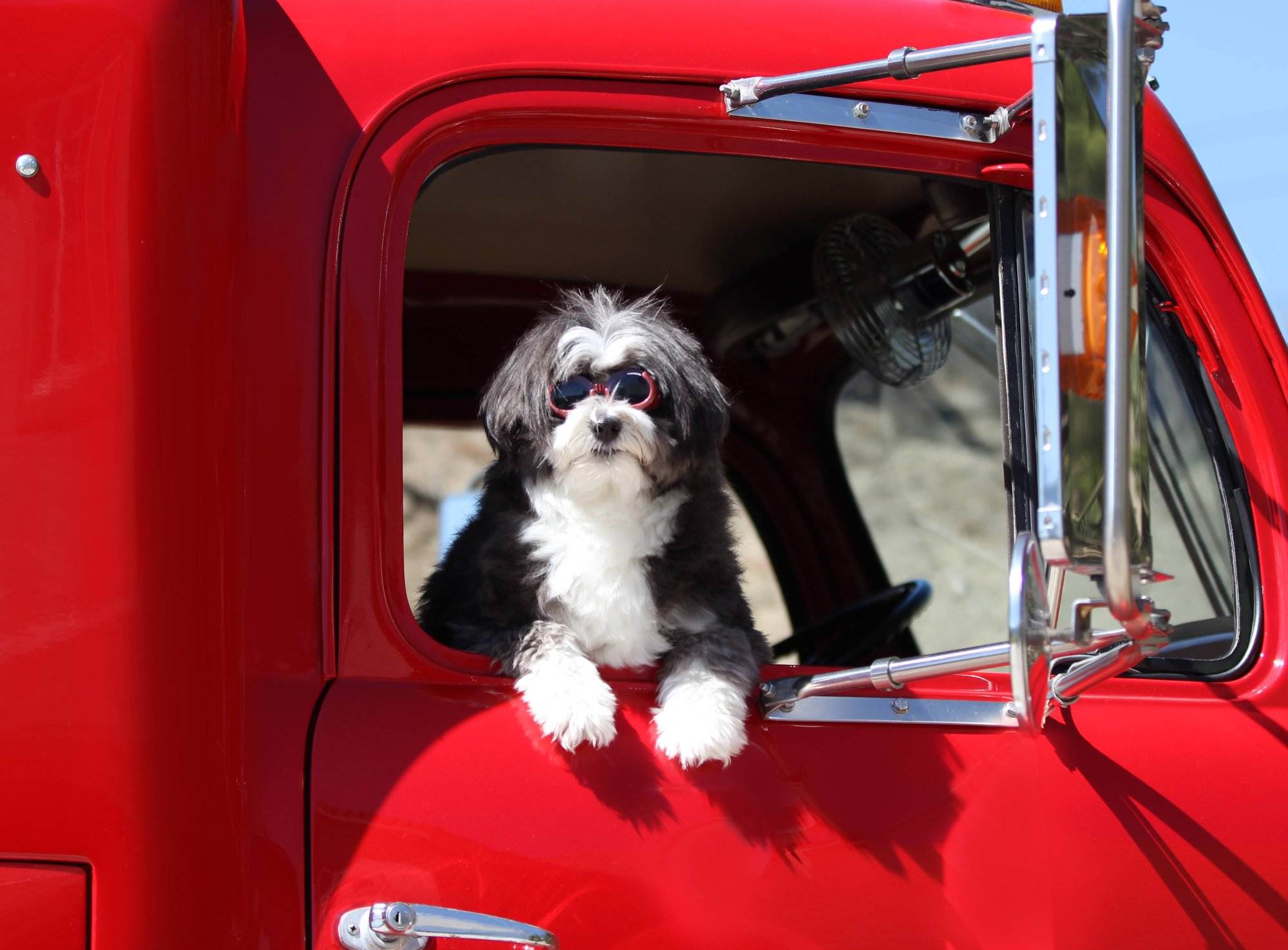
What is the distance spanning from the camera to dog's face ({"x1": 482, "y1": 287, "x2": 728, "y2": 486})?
2.34 metres

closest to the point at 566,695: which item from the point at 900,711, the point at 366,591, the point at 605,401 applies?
the point at 366,591

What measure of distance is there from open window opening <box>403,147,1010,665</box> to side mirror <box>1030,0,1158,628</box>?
93 centimetres

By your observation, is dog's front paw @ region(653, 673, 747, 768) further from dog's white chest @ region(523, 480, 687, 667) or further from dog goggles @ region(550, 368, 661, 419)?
dog goggles @ region(550, 368, 661, 419)

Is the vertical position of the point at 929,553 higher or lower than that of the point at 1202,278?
higher

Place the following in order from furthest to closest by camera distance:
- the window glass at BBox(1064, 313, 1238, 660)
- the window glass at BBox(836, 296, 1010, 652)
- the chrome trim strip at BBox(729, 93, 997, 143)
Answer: the window glass at BBox(836, 296, 1010, 652)
the window glass at BBox(1064, 313, 1238, 660)
the chrome trim strip at BBox(729, 93, 997, 143)

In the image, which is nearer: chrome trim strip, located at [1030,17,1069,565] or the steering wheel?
chrome trim strip, located at [1030,17,1069,565]

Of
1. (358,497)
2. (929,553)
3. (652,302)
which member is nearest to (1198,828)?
(358,497)

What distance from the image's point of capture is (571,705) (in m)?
1.89

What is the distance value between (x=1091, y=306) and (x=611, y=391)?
103 cm

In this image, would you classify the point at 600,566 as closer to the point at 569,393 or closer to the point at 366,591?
the point at 569,393

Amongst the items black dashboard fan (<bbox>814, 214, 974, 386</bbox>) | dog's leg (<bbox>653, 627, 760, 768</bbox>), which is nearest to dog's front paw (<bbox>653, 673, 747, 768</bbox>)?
dog's leg (<bbox>653, 627, 760, 768</bbox>)

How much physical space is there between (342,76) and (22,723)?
1040 mm

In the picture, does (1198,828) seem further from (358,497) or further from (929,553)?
(929,553)

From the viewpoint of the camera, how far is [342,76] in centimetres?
196
